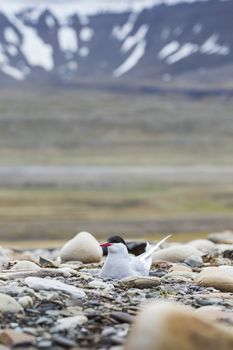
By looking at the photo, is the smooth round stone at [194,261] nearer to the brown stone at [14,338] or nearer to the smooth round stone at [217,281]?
the smooth round stone at [217,281]

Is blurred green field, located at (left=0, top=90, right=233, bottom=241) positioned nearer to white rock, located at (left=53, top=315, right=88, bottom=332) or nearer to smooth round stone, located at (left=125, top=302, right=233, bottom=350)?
white rock, located at (left=53, top=315, right=88, bottom=332)

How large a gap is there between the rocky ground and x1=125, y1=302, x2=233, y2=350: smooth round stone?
679 mm

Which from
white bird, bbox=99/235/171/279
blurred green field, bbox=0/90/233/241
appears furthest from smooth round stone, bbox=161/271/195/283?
blurred green field, bbox=0/90/233/241

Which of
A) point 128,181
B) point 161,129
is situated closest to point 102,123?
point 161,129

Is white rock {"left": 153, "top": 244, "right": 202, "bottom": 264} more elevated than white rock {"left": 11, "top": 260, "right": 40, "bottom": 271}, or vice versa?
white rock {"left": 153, "top": 244, "right": 202, "bottom": 264}

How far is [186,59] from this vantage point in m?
194

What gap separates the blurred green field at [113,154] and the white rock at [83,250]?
21709 millimetres

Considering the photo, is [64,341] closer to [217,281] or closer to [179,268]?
[217,281]

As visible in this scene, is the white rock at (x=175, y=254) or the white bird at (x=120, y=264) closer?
the white bird at (x=120, y=264)

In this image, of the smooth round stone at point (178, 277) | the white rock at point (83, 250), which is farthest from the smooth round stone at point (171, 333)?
the white rock at point (83, 250)

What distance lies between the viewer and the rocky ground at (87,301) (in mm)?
5129

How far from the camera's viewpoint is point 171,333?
409cm

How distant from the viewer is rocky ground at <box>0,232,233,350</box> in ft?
16.8

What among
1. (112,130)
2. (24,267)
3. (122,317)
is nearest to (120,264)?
(24,267)
